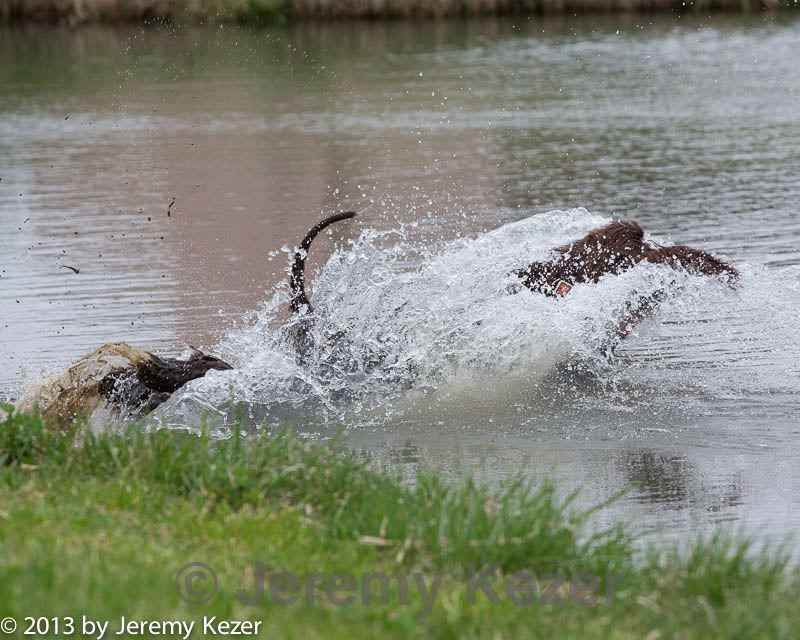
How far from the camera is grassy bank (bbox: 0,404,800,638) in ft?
14.2

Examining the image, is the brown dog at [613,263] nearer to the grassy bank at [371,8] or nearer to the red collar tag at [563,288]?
the red collar tag at [563,288]

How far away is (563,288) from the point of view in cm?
884

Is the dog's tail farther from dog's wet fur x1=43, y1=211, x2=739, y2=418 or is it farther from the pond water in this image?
the pond water

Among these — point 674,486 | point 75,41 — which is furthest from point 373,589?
point 75,41

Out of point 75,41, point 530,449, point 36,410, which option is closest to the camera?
point 36,410

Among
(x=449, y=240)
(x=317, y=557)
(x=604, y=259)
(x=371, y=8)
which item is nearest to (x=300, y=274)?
(x=604, y=259)

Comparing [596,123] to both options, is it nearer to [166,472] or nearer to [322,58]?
[322,58]

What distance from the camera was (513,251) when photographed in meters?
9.48

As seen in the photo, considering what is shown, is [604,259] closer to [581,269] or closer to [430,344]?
[581,269]

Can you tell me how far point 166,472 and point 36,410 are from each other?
38.5 inches
